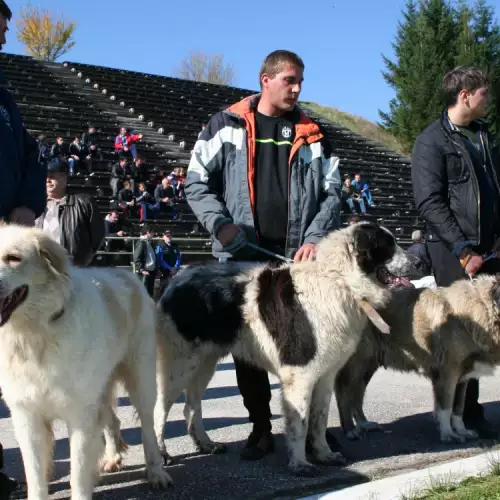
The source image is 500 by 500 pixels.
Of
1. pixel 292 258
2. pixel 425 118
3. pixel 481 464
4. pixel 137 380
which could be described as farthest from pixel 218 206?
pixel 425 118

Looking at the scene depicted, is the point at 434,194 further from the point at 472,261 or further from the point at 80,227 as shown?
the point at 80,227

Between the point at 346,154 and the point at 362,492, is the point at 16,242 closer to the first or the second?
the point at 362,492

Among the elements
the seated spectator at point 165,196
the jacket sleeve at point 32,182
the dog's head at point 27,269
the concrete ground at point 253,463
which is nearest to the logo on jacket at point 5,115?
the jacket sleeve at point 32,182

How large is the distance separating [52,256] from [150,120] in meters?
30.0

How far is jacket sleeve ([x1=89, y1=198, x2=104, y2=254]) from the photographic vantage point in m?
5.92

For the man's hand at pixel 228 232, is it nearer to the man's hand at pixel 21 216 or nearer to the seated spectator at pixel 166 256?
the man's hand at pixel 21 216

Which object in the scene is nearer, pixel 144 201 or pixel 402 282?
pixel 402 282

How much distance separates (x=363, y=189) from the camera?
29.0 meters

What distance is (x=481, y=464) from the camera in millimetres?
4293

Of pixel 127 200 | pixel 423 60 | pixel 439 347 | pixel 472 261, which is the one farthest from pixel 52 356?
pixel 423 60

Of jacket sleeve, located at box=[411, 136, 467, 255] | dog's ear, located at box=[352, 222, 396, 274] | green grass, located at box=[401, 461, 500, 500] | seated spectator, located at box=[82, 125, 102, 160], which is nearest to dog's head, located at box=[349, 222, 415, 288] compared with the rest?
dog's ear, located at box=[352, 222, 396, 274]

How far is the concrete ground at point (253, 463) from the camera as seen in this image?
437 centimetres

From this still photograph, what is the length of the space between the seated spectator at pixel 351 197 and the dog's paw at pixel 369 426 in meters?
19.9

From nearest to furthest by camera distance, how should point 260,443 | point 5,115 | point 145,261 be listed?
point 5,115 → point 260,443 → point 145,261
